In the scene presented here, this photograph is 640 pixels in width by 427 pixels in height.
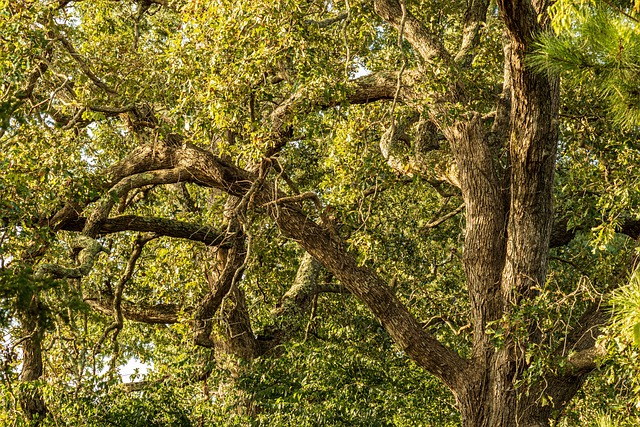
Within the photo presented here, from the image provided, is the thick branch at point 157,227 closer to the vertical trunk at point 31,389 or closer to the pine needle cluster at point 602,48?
the vertical trunk at point 31,389

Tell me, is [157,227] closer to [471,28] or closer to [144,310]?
[144,310]

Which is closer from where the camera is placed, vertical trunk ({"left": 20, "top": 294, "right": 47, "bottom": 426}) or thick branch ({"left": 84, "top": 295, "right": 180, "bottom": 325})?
vertical trunk ({"left": 20, "top": 294, "right": 47, "bottom": 426})

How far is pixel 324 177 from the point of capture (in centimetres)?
1104

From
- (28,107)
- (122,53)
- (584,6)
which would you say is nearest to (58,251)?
(28,107)

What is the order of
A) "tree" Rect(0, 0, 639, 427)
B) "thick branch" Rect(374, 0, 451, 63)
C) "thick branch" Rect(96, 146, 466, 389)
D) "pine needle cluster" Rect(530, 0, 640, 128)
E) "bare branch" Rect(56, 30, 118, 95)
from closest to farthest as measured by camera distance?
"pine needle cluster" Rect(530, 0, 640, 128), "tree" Rect(0, 0, 639, 427), "thick branch" Rect(96, 146, 466, 389), "thick branch" Rect(374, 0, 451, 63), "bare branch" Rect(56, 30, 118, 95)

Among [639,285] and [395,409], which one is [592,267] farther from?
[639,285]

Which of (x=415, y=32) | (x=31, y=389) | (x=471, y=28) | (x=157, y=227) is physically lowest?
(x=31, y=389)

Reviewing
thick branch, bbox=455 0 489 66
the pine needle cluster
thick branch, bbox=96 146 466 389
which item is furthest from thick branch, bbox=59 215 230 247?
the pine needle cluster

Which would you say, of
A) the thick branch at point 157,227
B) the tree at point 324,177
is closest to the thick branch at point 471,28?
the tree at point 324,177

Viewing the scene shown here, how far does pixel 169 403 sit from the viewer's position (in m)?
11.5

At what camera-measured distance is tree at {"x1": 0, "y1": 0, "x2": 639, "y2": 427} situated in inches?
369

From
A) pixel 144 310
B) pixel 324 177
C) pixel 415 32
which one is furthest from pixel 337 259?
pixel 144 310

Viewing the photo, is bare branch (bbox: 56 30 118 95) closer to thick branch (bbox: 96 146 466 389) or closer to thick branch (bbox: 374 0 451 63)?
thick branch (bbox: 96 146 466 389)

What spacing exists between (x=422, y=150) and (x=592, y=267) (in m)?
3.47
